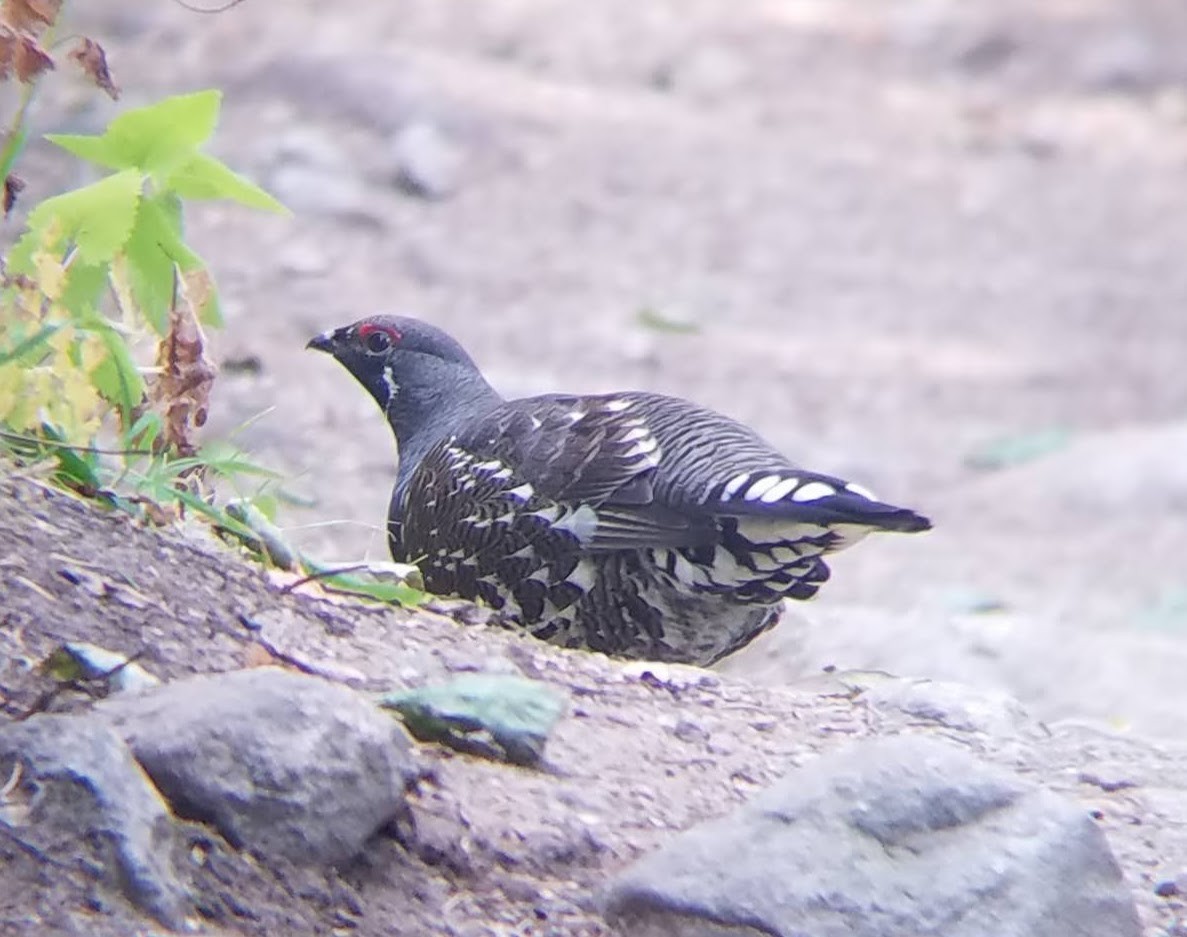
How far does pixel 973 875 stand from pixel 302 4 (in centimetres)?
1419

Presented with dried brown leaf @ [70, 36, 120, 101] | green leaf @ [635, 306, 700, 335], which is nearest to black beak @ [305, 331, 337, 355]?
dried brown leaf @ [70, 36, 120, 101]

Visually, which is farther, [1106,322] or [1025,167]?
Result: [1025,167]

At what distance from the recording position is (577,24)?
55.0 feet

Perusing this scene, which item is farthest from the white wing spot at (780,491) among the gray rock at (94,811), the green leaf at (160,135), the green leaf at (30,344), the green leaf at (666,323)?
the green leaf at (666,323)

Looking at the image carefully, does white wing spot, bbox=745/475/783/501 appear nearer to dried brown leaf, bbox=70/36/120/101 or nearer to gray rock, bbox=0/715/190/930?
dried brown leaf, bbox=70/36/120/101

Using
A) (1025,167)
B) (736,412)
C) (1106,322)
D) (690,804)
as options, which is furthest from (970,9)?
(690,804)

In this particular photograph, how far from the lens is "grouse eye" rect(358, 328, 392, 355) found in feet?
19.4

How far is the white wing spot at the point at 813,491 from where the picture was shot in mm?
4508

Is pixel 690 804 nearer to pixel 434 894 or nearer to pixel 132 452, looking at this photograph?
pixel 434 894

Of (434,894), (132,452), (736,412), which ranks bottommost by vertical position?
(736,412)

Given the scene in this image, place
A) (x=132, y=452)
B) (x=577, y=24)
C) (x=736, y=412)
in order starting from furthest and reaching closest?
1. (x=577, y=24)
2. (x=736, y=412)
3. (x=132, y=452)

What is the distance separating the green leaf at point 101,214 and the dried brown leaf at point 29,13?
314 mm

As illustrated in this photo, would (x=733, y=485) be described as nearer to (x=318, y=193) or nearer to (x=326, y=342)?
(x=326, y=342)

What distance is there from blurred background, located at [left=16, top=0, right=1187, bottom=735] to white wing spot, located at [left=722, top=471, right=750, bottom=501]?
4.56 feet
